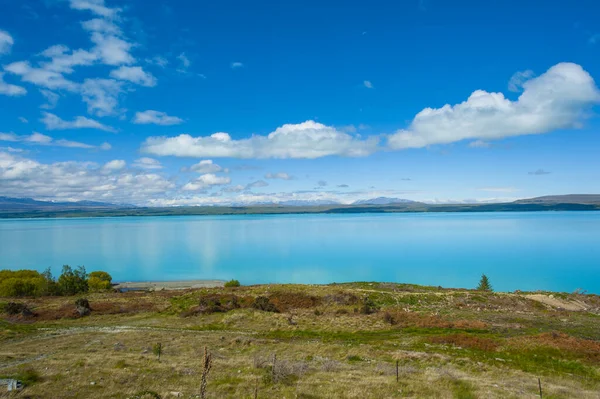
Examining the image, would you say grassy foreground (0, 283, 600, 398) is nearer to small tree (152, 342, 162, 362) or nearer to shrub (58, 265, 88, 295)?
small tree (152, 342, 162, 362)

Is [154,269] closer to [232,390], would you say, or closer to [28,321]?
[28,321]

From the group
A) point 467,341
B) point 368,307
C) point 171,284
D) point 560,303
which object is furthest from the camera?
point 171,284

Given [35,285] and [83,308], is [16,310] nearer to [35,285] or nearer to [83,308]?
[83,308]

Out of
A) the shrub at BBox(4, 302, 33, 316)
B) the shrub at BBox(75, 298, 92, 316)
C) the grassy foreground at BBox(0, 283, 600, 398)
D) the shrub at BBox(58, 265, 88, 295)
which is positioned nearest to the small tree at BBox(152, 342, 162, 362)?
the grassy foreground at BBox(0, 283, 600, 398)

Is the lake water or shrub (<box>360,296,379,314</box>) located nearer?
shrub (<box>360,296,379,314</box>)

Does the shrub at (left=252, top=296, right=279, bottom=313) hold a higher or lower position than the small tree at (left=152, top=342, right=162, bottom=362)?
lower

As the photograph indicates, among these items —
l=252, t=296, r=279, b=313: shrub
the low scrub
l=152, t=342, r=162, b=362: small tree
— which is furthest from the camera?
l=252, t=296, r=279, b=313: shrub

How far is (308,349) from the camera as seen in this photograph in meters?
22.7

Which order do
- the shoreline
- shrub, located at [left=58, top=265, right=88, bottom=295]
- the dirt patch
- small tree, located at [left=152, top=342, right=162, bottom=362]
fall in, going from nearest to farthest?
1. small tree, located at [left=152, top=342, right=162, bottom=362]
2. the dirt patch
3. shrub, located at [left=58, top=265, right=88, bottom=295]
4. the shoreline

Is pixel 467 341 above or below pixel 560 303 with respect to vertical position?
above

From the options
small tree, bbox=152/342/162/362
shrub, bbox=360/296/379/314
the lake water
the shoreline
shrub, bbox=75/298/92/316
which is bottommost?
the lake water

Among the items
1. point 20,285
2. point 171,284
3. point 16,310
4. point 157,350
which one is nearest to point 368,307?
point 157,350

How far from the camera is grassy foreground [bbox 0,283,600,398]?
15.5 metres

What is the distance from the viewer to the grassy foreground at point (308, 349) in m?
15.5
